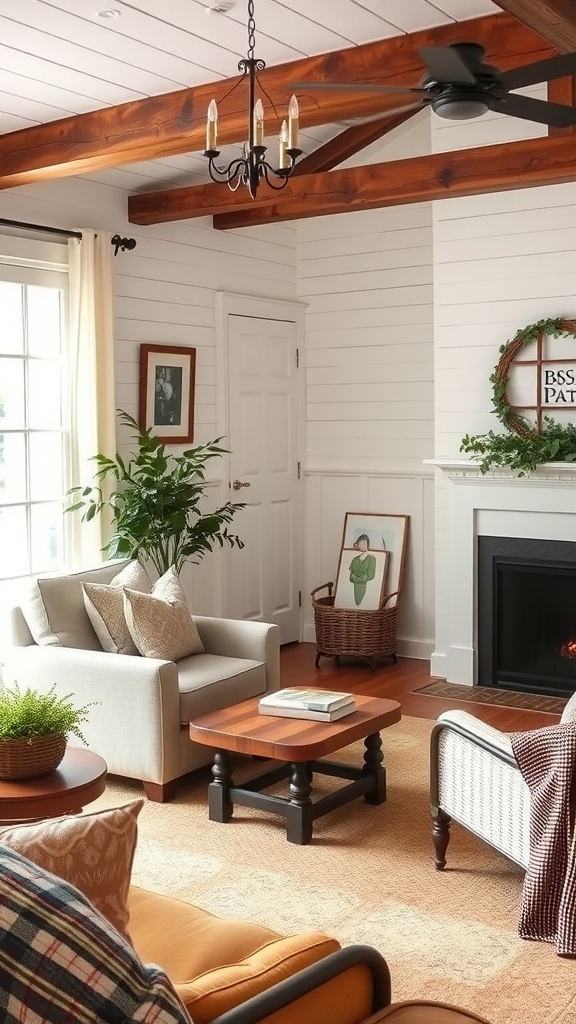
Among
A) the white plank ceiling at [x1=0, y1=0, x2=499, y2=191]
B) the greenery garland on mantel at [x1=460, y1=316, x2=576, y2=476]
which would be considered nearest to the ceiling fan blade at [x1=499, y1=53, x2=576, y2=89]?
the white plank ceiling at [x1=0, y1=0, x2=499, y2=191]

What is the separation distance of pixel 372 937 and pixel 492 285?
3.84 m

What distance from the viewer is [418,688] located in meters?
6.12

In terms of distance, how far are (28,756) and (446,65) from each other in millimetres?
2223

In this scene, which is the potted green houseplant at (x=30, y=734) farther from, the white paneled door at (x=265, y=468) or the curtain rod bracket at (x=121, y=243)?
the white paneled door at (x=265, y=468)

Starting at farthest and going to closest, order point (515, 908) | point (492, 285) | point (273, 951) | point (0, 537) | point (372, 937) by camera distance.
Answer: point (492, 285), point (0, 537), point (515, 908), point (372, 937), point (273, 951)

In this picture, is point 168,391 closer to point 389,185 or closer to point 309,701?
point 389,185

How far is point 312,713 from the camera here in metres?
4.12

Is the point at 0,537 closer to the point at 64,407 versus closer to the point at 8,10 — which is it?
the point at 64,407

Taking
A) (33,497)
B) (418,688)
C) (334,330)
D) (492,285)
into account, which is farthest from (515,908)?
(334,330)

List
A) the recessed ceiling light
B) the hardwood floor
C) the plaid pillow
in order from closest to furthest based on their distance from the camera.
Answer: the plaid pillow → the recessed ceiling light → the hardwood floor

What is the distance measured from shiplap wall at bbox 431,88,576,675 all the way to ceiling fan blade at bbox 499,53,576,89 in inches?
122

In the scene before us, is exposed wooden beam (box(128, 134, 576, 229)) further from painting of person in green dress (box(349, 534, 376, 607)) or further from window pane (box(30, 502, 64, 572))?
painting of person in green dress (box(349, 534, 376, 607))

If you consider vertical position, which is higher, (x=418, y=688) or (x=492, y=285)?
(x=492, y=285)

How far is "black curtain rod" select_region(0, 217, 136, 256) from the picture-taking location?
5223 millimetres
